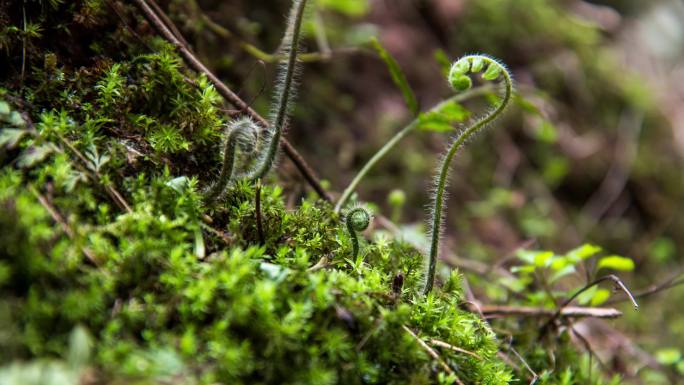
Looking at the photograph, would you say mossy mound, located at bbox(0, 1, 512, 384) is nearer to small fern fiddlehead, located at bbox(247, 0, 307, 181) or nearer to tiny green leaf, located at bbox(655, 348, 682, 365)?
small fern fiddlehead, located at bbox(247, 0, 307, 181)

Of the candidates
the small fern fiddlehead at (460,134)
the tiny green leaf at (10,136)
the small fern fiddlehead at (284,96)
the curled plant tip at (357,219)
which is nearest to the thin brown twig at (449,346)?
the small fern fiddlehead at (460,134)

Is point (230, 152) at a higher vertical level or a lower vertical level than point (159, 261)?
higher

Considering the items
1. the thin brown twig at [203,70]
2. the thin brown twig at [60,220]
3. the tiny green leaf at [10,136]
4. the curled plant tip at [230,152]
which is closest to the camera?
the thin brown twig at [60,220]

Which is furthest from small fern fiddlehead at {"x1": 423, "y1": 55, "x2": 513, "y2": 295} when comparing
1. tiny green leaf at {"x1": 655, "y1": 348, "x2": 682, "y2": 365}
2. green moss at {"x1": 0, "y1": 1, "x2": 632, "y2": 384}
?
tiny green leaf at {"x1": 655, "y1": 348, "x2": 682, "y2": 365}

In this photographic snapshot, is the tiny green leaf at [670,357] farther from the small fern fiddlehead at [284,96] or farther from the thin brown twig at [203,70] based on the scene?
the small fern fiddlehead at [284,96]

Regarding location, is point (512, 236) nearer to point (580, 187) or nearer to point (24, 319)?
point (580, 187)

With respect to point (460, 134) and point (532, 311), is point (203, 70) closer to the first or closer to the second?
point (460, 134)

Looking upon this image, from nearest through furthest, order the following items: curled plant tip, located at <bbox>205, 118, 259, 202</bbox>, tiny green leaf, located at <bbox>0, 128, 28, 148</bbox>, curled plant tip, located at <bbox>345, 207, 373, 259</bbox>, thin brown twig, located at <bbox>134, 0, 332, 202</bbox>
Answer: tiny green leaf, located at <bbox>0, 128, 28, 148</bbox>, curled plant tip, located at <bbox>205, 118, 259, 202</bbox>, curled plant tip, located at <bbox>345, 207, 373, 259</bbox>, thin brown twig, located at <bbox>134, 0, 332, 202</bbox>

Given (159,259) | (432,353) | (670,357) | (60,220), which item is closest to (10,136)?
(60,220)
